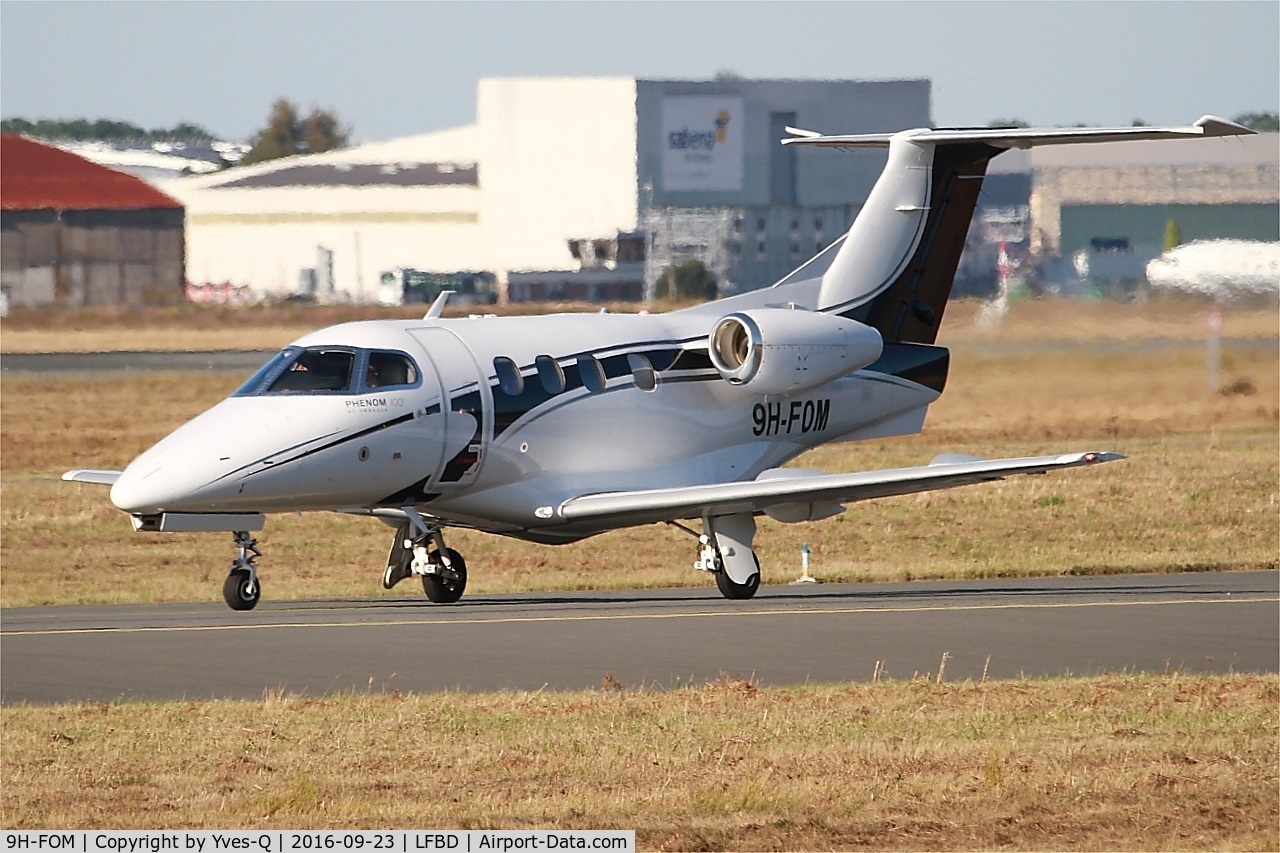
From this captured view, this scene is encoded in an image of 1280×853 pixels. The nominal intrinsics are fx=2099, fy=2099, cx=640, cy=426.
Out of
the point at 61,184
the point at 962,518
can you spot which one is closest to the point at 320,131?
the point at 61,184

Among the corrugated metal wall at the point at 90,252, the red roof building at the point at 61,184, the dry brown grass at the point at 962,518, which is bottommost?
the dry brown grass at the point at 962,518

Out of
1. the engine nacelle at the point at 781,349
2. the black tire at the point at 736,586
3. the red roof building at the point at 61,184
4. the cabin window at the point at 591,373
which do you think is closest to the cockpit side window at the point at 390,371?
the cabin window at the point at 591,373

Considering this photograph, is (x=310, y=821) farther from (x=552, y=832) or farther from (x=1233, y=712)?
(x=1233, y=712)

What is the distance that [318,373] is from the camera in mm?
24172

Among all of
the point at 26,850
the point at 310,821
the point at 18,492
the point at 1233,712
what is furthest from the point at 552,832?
the point at 18,492

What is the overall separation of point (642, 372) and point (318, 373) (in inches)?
185

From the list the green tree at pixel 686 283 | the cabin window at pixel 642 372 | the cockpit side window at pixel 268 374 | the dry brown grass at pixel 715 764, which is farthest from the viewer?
the green tree at pixel 686 283

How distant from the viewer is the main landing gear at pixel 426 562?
25.8m

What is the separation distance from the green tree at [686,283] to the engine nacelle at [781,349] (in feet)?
164

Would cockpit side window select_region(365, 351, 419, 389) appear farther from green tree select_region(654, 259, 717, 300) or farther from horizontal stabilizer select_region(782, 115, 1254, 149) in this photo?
green tree select_region(654, 259, 717, 300)

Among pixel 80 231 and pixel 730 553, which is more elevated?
pixel 80 231

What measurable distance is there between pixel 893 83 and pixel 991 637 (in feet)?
228

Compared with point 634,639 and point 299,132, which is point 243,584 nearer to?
point 634,639

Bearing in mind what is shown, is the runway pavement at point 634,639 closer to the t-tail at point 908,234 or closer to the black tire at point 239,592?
the black tire at point 239,592
